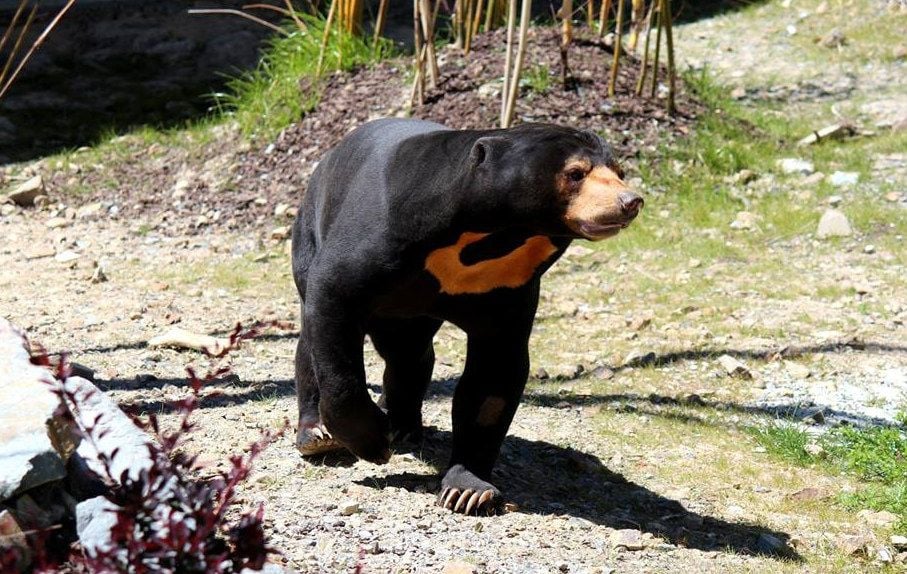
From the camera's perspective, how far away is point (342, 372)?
417 centimetres

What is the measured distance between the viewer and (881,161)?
27.6 feet

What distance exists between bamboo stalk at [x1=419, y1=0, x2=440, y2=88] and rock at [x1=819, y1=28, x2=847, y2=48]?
3.88 meters

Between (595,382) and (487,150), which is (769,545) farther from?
(595,382)

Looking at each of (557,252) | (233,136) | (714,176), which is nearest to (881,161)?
(714,176)

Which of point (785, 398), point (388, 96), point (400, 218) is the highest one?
point (400, 218)

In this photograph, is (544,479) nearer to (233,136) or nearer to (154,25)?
(233,136)

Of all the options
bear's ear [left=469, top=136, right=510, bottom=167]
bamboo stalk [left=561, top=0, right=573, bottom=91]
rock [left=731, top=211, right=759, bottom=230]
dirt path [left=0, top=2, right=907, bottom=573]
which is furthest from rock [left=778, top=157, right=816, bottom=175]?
bear's ear [left=469, top=136, right=510, bottom=167]

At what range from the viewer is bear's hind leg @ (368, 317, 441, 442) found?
476 cm

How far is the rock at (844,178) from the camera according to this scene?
809 centimetres

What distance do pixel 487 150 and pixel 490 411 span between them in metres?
1.00

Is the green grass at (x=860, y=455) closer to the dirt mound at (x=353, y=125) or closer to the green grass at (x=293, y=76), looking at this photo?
the dirt mound at (x=353, y=125)

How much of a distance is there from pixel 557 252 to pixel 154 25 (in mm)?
8523

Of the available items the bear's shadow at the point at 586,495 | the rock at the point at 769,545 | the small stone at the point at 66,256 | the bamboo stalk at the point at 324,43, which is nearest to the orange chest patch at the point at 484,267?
the bear's shadow at the point at 586,495

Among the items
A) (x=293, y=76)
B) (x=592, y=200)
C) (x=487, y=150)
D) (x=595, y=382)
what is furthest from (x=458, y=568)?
(x=293, y=76)
